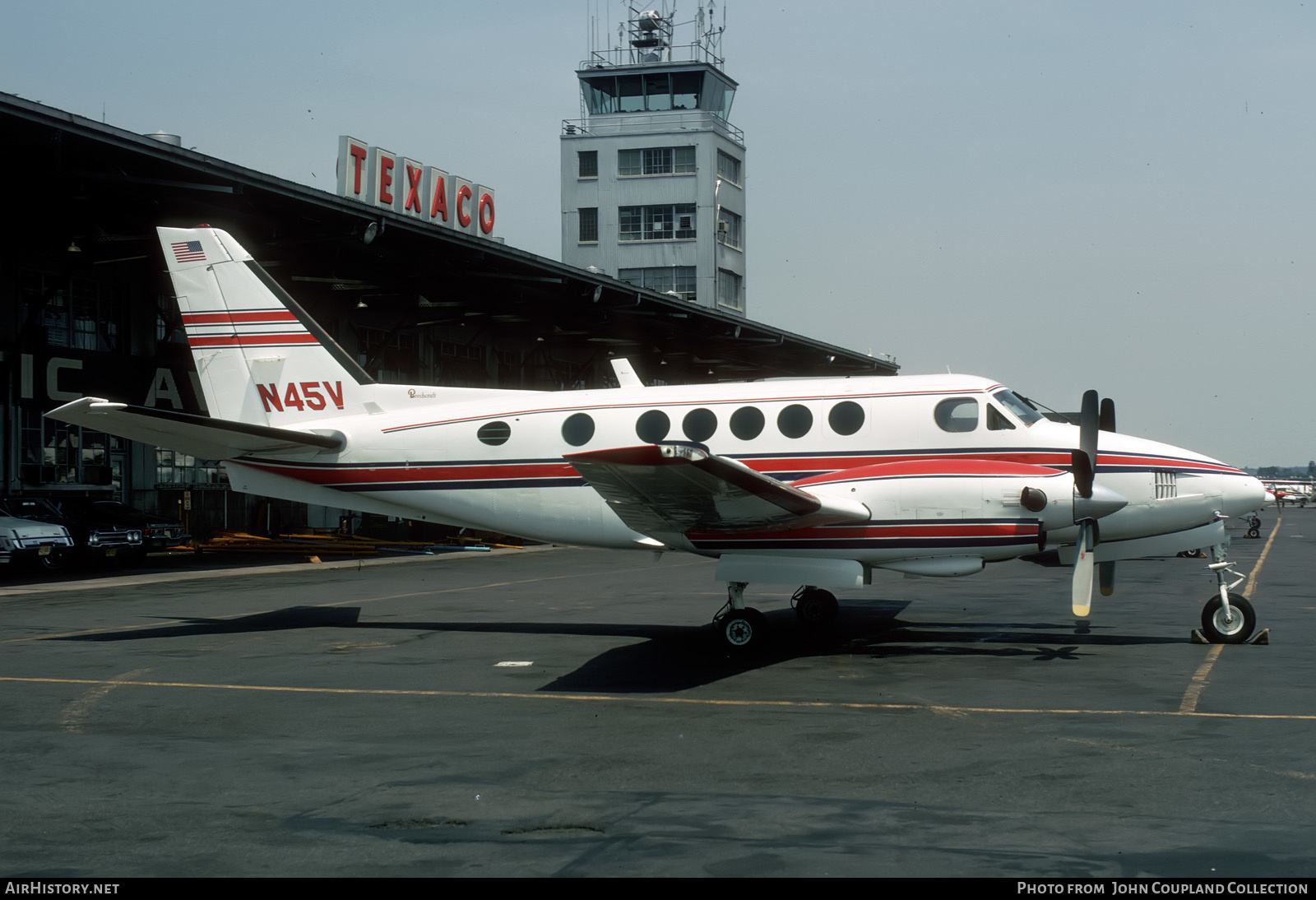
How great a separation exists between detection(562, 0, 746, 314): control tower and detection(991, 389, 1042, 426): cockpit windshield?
68336 mm

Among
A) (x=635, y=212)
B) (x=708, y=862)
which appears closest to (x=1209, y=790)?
(x=708, y=862)

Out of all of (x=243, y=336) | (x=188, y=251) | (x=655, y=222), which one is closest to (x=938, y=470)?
(x=243, y=336)

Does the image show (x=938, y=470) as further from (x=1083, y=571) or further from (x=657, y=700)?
(x=657, y=700)

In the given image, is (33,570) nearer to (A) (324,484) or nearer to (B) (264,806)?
(A) (324,484)

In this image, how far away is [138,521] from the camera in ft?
105

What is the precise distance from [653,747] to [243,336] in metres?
12.1

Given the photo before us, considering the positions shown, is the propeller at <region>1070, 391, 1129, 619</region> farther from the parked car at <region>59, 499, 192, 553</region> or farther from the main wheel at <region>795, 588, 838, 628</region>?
the parked car at <region>59, 499, 192, 553</region>

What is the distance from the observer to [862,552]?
14250mm

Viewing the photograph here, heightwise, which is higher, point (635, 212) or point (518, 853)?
point (635, 212)

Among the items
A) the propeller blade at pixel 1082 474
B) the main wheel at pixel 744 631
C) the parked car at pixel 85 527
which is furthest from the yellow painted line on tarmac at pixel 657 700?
the parked car at pixel 85 527

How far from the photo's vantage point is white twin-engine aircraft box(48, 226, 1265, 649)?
1382cm

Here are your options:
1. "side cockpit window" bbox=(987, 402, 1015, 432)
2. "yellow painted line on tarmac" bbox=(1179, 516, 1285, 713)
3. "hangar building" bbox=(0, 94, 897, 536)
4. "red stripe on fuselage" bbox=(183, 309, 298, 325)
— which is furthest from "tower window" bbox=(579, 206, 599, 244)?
"yellow painted line on tarmac" bbox=(1179, 516, 1285, 713)

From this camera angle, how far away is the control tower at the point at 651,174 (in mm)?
83562

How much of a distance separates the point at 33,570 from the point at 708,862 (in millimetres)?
29204
